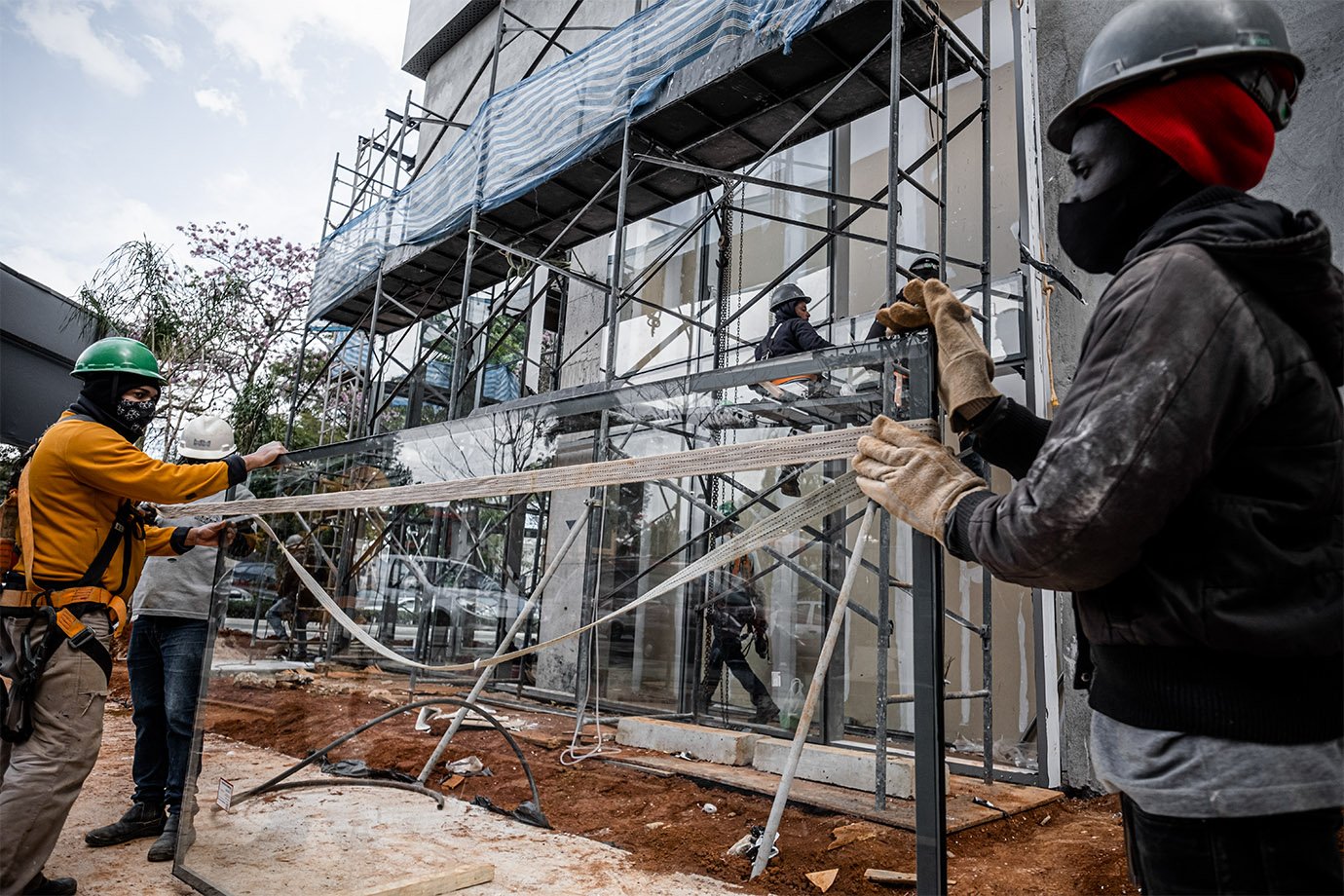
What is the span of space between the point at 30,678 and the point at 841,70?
19.1 feet

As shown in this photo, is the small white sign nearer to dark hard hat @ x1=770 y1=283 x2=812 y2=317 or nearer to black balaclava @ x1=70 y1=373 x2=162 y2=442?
black balaclava @ x1=70 y1=373 x2=162 y2=442

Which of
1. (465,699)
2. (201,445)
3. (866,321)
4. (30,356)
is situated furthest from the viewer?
(30,356)

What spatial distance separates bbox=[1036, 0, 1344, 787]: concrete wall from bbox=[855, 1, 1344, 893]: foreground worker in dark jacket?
261 cm

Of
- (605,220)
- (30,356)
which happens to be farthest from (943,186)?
(30,356)

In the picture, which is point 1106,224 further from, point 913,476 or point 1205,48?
point 913,476

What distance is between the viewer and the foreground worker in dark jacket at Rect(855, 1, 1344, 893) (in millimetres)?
1097

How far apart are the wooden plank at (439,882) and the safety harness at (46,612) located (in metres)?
1.38

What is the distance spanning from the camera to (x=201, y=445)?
14.5 ft

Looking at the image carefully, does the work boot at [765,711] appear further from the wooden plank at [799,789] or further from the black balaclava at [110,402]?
the black balaclava at [110,402]

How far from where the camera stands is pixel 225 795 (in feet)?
11.2

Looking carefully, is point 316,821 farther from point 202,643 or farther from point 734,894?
point 734,894

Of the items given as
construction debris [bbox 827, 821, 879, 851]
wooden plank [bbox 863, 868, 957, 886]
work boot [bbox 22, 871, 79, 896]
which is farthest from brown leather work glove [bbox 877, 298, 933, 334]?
work boot [bbox 22, 871, 79, 896]

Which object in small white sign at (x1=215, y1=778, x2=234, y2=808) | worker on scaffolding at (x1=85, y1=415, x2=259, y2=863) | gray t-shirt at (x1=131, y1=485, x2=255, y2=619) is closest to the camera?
small white sign at (x1=215, y1=778, x2=234, y2=808)

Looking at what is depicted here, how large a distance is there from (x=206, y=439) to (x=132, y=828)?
200 cm
